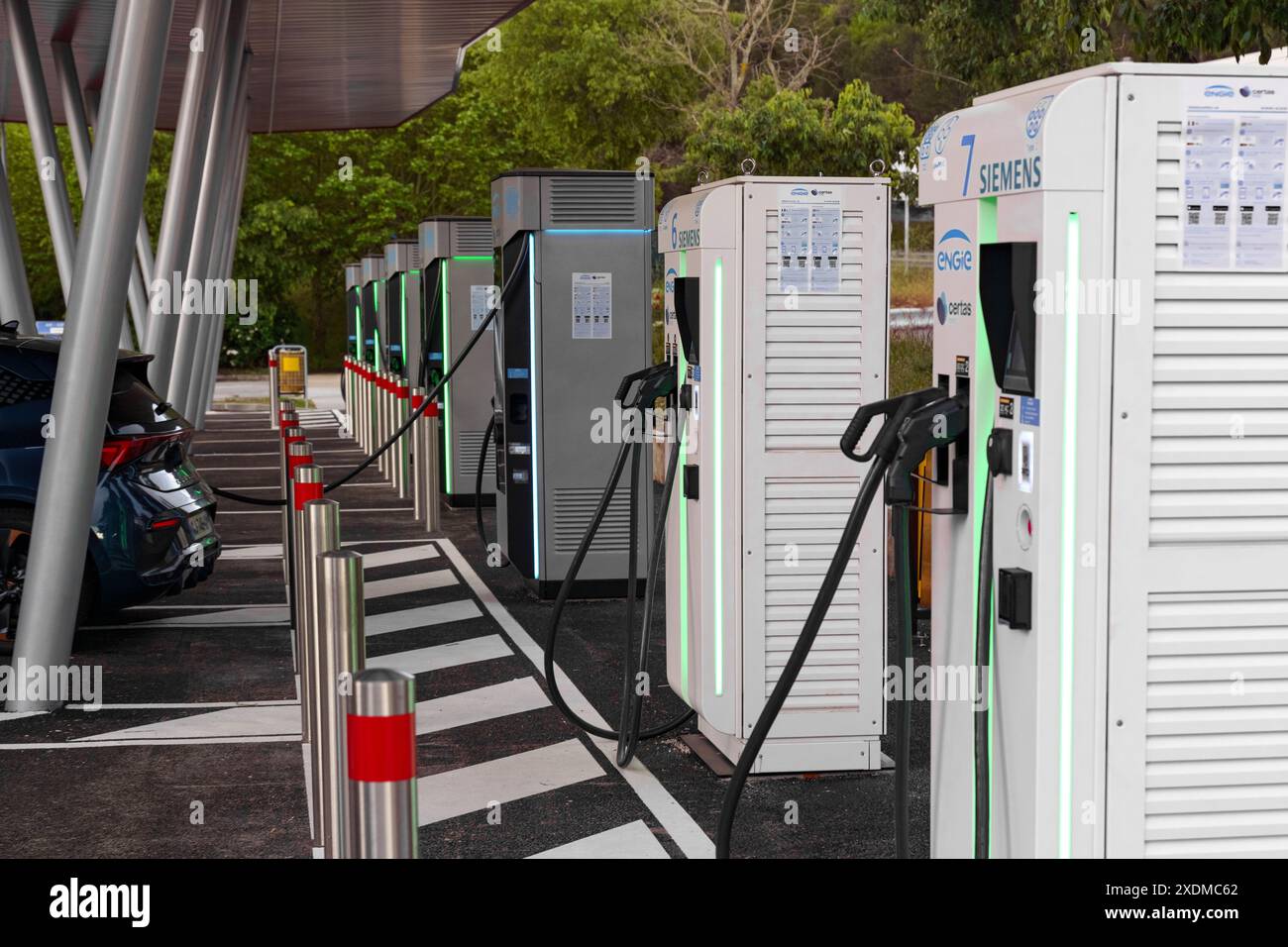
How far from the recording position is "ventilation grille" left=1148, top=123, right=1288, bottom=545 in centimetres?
379

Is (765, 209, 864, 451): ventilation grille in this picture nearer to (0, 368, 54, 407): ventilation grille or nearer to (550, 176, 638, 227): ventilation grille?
(0, 368, 54, 407): ventilation grille

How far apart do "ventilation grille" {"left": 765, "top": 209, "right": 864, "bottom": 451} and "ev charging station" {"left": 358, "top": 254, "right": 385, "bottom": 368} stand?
50.2 feet

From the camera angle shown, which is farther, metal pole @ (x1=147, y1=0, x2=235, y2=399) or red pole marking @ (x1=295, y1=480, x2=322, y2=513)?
metal pole @ (x1=147, y1=0, x2=235, y2=399)

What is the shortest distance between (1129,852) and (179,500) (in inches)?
265

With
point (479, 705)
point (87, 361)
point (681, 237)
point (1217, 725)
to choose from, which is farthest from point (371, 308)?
point (1217, 725)

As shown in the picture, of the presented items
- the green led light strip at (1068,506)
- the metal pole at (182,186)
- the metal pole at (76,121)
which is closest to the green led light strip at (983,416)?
the green led light strip at (1068,506)

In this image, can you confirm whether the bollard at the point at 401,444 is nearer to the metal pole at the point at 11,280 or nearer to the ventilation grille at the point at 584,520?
the metal pole at the point at 11,280

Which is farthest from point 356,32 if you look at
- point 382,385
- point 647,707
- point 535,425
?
point 647,707

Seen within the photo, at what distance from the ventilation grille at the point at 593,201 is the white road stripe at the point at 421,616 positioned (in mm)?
2646

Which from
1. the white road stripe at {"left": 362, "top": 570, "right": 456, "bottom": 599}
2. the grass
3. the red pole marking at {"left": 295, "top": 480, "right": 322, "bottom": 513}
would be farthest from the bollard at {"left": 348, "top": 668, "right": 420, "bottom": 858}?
the grass

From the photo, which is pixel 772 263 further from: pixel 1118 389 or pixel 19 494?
pixel 19 494

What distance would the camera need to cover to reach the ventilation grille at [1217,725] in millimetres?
3848

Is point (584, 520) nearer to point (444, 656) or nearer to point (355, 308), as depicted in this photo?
point (444, 656)

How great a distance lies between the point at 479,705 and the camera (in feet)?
26.5
